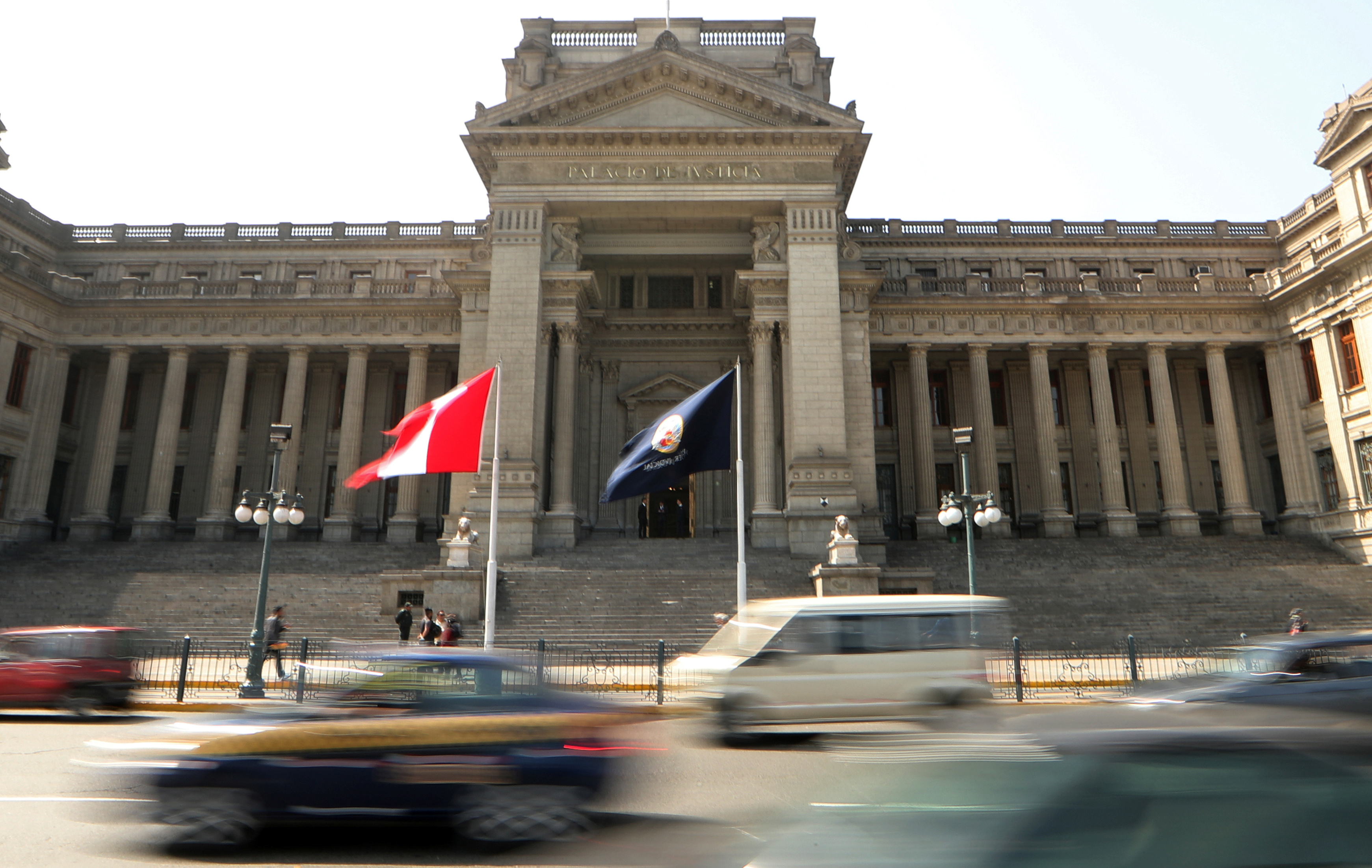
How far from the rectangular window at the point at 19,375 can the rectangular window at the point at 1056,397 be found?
46.3 meters

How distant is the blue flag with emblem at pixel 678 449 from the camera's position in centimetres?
2088

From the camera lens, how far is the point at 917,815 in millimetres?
3523

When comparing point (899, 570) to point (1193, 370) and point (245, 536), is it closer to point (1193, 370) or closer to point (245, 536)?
point (1193, 370)

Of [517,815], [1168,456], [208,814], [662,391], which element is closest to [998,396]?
[1168,456]

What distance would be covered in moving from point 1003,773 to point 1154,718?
708 mm

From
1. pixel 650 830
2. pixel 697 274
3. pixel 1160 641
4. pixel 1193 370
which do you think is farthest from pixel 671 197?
pixel 650 830

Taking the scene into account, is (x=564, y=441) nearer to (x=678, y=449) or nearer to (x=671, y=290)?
(x=671, y=290)

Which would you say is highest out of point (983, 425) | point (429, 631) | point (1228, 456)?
point (983, 425)

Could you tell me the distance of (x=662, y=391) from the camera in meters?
39.5

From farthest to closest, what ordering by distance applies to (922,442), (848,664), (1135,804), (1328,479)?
(922,442) → (1328,479) → (848,664) → (1135,804)

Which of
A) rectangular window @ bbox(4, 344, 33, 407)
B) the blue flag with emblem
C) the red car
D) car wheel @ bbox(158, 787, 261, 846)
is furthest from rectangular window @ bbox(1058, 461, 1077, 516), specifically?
rectangular window @ bbox(4, 344, 33, 407)

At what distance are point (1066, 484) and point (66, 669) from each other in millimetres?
38873

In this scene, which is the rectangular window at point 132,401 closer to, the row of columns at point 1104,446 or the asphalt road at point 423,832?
the row of columns at point 1104,446

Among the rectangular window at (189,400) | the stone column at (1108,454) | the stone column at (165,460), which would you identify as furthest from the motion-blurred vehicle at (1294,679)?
the rectangular window at (189,400)
